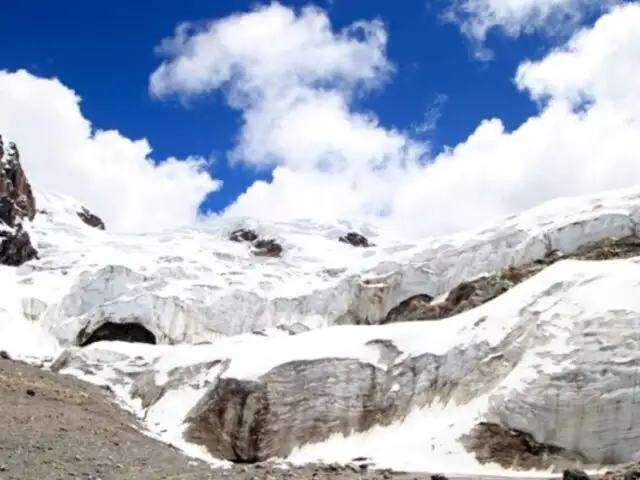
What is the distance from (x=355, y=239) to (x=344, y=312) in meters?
57.8

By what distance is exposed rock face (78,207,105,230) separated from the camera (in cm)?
14650

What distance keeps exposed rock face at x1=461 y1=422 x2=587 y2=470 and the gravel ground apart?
12.5 ft

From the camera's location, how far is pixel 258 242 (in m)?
130

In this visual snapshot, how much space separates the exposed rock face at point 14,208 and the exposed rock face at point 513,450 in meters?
82.6

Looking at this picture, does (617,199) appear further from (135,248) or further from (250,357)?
(135,248)

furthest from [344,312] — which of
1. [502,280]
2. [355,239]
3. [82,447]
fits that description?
[82,447]

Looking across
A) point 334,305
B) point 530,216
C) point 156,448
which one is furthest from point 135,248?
point 156,448

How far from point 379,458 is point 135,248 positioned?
278ft

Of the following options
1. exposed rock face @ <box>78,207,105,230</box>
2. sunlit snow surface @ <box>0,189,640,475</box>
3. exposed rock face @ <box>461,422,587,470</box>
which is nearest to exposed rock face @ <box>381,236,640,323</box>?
sunlit snow surface @ <box>0,189,640,475</box>

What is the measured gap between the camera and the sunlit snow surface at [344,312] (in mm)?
30594

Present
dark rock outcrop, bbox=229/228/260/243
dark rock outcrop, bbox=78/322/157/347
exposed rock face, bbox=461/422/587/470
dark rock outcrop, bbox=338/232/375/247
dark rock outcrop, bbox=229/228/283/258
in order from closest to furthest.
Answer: exposed rock face, bbox=461/422/587/470
dark rock outcrop, bbox=78/322/157/347
dark rock outcrop, bbox=229/228/283/258
dark rock outcrop, bbox=229/228/260/243
dark rock outcrop, bbox=338/232/375/247

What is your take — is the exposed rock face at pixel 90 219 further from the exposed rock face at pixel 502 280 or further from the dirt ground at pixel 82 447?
the dirt ground at pixel 82 447

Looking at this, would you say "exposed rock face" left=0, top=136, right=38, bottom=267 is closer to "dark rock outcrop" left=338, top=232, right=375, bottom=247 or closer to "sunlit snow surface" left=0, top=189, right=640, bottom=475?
"sunlit snow surface" left=0, top=189, right=640, bottom=475

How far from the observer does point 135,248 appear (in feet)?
364
